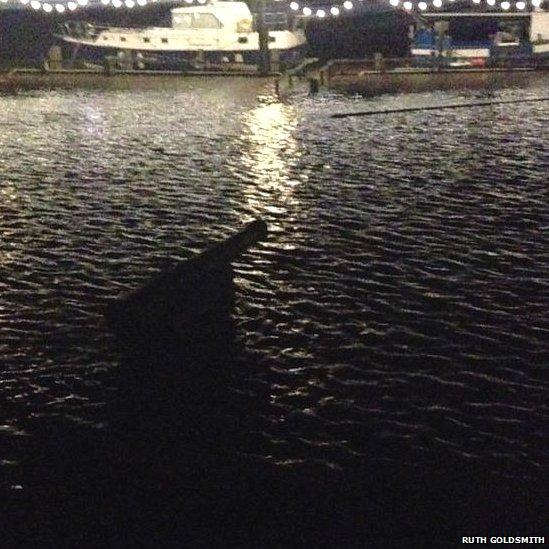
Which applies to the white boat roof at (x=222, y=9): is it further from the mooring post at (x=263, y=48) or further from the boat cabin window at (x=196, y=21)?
the mooring post at (x=263, y=48)

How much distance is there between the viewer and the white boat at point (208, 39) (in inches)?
2822

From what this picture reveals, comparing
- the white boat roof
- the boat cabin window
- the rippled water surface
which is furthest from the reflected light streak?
the white boat roof

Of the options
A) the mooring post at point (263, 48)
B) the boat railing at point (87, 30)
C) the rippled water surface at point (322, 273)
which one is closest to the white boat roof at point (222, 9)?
the boat railing at point (87, 30)

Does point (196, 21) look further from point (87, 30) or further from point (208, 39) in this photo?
point (87, 30)

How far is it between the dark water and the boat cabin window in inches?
→ 1400

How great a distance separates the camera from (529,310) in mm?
16797

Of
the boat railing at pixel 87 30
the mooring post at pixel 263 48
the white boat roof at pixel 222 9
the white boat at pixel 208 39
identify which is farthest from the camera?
the boat railing at pixel 87 30

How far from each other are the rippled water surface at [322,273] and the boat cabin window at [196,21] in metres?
34.6

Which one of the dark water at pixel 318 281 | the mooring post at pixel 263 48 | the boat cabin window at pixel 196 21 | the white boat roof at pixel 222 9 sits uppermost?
the white boat roof at pixel 222 9

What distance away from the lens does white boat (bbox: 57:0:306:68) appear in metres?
71.7

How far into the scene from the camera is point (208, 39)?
236 ft

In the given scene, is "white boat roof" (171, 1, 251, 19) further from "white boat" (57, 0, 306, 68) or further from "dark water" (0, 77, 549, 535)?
"dark water" (0, 77, 549, 535)

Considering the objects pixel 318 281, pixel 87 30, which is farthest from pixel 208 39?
pixel 318 281

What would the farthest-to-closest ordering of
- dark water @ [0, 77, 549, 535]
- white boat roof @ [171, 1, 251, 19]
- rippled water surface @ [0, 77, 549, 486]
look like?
white boat roof @ [171, 1, 251, 19] → rippled water surface @ [0, 77, 549, 486] → dark water @ [0, 77, 549, 535]
